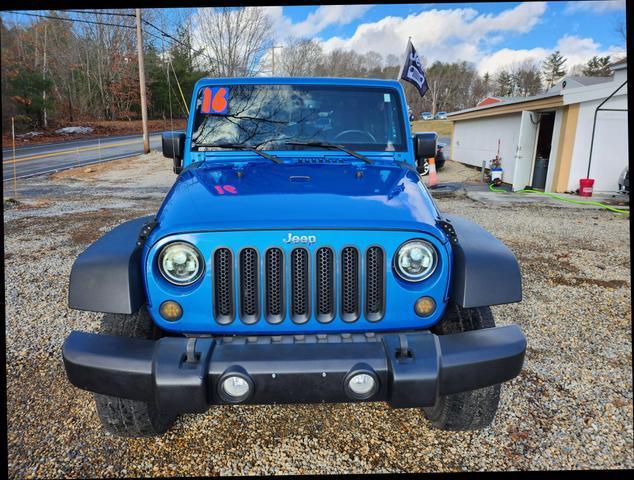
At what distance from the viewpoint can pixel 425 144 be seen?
10.7ft

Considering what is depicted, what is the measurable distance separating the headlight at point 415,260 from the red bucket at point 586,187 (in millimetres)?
11436

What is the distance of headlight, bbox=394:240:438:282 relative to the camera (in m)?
2.03

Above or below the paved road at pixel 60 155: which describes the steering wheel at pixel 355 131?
above

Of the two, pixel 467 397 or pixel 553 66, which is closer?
pixel 467 397

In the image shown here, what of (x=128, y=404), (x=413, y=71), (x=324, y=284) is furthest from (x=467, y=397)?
(x=413, y=71)

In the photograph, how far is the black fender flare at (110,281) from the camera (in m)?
1.96

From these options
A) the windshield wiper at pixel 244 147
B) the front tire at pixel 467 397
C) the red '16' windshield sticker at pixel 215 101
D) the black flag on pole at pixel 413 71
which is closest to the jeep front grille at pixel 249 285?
the front tire at pixel 467 397

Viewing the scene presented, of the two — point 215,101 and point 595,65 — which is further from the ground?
point 595,65

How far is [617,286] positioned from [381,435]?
12.8ft

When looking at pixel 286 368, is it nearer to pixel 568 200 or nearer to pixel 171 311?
pixel 171 311

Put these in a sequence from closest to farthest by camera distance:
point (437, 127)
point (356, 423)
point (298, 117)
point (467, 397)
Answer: point (467, 397), point (356, 423), point (298, 117), point (437, 127)

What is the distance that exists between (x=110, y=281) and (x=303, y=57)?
32608mm

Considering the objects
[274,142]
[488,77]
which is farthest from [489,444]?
[488,77]

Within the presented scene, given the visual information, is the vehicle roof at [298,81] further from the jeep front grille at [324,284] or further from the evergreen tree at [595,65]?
the evergreen tree at [595,65]
